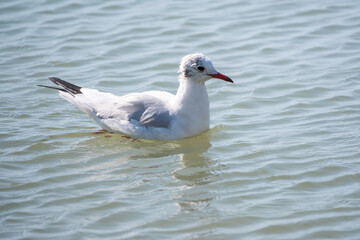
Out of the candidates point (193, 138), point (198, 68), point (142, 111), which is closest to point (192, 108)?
point (193, 138)

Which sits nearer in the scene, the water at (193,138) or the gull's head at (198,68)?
the water at (193,138)

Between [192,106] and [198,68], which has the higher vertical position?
[198,68]

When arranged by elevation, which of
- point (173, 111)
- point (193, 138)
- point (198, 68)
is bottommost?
point (193, 138)

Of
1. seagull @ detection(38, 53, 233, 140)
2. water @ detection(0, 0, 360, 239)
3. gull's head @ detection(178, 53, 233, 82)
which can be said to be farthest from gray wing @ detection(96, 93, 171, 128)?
gull's head @ detection(178, 53, 233, 82)

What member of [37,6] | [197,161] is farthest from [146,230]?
[37,6]

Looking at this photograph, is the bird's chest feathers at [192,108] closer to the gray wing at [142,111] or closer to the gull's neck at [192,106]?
the gull's neck at [192,106]

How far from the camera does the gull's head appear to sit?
7445 millimetres

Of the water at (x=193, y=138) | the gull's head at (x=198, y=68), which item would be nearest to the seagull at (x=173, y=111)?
the gull's head at (x=198, y=68)

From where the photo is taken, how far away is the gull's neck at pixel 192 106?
763 centimetres

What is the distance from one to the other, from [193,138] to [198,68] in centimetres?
92

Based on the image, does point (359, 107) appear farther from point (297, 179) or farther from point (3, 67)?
point (3, 67)

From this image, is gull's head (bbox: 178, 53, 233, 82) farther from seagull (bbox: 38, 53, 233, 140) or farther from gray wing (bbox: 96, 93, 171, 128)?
gray wing (bbox: 96, 93, 171, 128)

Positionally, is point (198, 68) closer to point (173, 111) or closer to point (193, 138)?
point (173, 111)

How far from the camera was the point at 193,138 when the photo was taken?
7.72 m
